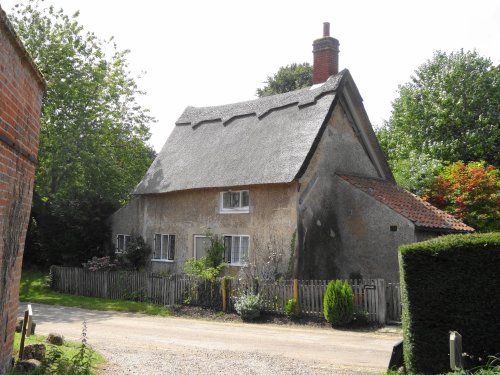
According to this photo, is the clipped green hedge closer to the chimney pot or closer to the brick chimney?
the brick chimney

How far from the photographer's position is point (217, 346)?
13.3 meters

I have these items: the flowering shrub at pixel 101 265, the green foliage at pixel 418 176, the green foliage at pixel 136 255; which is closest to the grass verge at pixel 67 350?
the flowering shrub at pixel 101 265

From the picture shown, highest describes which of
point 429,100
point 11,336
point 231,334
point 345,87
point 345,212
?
point 429,100

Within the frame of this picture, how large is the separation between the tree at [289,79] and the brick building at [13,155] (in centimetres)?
3911

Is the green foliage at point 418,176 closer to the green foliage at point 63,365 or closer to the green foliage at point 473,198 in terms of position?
the green foliage at point 473,198

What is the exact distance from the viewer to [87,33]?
1252 inches

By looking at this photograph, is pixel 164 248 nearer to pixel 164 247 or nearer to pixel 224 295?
pixel 164 247

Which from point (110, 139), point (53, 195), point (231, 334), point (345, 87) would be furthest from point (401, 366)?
point (110, 139)

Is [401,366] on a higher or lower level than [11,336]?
lower

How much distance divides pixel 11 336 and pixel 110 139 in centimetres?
2638

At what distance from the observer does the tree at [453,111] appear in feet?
111

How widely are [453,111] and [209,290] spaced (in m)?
22.5

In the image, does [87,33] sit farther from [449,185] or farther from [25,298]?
[449,185]

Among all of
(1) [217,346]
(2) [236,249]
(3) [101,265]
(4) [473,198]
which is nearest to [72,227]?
(3) [101,265]
